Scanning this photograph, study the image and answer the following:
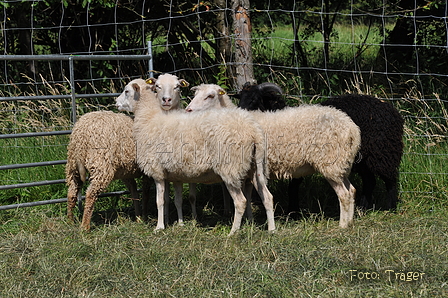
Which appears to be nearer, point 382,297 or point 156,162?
point 382,297

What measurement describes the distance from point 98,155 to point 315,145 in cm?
225

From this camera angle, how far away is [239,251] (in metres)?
4.55

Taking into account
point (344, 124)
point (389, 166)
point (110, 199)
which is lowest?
point (110, 199)

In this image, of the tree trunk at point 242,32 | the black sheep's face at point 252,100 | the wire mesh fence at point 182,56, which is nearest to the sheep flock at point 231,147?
the black sheep's face at point 252,100

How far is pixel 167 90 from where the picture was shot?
19.9 feet

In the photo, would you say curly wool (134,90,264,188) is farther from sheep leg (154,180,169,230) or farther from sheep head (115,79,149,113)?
sheep head (115,79,149,113)

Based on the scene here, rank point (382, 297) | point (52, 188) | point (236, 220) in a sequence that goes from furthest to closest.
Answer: point (52, 188) → point (236, 220) → point (382, 297)

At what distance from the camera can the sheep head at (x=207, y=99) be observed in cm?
616

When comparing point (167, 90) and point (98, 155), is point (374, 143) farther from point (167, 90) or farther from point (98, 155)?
point (98, 155)

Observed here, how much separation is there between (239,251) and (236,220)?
0.74 m

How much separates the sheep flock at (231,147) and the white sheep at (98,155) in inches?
0.4

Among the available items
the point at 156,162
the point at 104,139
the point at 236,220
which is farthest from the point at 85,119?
the point at 236,220

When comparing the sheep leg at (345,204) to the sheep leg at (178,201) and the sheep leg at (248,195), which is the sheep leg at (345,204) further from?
the sheep leg at (178,201)

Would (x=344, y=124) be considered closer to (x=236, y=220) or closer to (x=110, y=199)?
(x=236, y=220)
